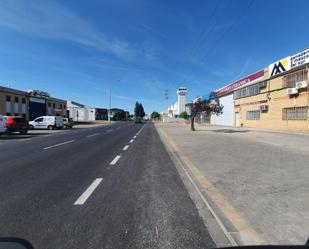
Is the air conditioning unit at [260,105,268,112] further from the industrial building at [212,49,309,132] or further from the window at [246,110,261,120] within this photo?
the window at [246,110,261,120]

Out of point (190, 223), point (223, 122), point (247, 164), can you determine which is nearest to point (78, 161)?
point (247, 164)

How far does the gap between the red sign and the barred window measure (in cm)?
628

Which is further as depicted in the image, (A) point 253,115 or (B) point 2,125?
(A) point 253,115

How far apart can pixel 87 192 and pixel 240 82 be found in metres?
42.6

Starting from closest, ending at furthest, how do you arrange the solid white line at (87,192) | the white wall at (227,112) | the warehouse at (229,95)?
the solid white line at (87,192) → the warehouse at (229,95) → the white wall at (227,112)

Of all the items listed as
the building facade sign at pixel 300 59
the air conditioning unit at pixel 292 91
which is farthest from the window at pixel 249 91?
the building facade sign at pixel 300 59

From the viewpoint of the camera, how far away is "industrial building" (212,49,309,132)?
89.9 ft

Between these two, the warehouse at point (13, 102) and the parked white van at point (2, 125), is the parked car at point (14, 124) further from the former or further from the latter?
the warehouse at point (13, 102)

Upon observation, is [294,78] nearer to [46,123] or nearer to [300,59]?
[300,59]

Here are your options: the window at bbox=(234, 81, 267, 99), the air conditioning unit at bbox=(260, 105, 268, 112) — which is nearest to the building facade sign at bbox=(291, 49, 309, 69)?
the window at bbox=(234, 81, 267, 99)

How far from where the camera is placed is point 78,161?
10.7 meters

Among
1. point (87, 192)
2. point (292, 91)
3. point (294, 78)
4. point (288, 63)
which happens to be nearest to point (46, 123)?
point (292, 91)

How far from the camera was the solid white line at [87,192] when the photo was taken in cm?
552

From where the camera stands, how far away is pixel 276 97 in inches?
1281
